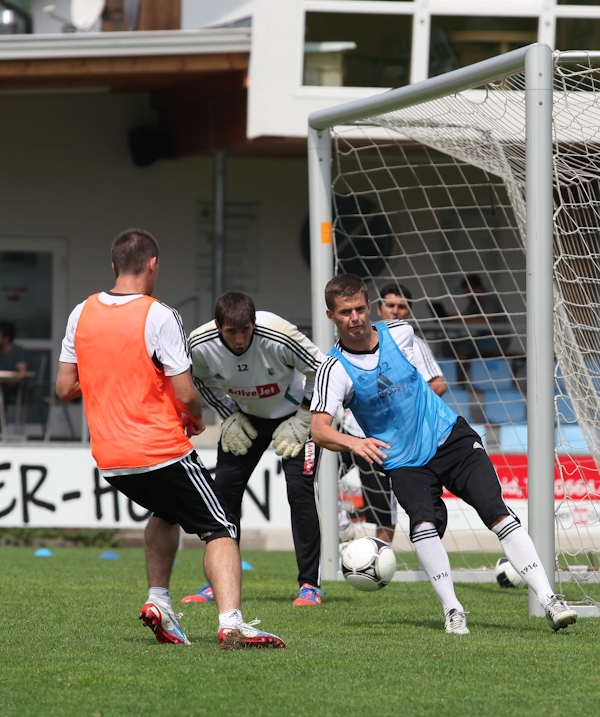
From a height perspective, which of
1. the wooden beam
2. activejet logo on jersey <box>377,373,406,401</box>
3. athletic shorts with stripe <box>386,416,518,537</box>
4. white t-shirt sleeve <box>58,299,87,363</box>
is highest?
the wooden beam

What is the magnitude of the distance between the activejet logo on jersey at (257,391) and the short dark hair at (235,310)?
0.69 meters

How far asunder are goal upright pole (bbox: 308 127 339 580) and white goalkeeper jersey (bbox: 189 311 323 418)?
61.0 inches

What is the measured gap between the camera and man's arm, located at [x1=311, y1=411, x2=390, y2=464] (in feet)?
18.3

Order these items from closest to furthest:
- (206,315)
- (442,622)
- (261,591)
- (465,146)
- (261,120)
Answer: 1. (442,622)
2. (261,591)
3. (465,146)
4. (261,120)
5. (206,315)

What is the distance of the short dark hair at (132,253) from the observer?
5.26m

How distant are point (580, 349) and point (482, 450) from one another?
2.39 m

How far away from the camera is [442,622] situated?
6348mm

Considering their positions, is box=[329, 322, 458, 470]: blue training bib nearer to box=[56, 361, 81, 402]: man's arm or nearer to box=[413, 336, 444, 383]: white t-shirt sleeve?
box=[56, 361, 81, 402]: man's arm

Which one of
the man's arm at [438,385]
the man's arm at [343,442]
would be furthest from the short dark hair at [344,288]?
the man's arm at [438,385]

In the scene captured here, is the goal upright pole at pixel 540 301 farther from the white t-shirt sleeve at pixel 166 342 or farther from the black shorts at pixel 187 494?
the white t-shirt sleeve at pixel 166 342

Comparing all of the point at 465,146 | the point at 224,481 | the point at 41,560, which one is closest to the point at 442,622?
the point at 224,481

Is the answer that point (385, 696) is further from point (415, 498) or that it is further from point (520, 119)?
point (520, 119)

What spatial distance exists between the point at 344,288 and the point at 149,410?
1195 millimetres

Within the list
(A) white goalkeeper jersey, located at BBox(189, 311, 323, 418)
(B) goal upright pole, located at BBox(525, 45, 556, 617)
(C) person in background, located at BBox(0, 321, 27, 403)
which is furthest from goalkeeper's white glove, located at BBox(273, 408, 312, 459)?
(C) person in background, located at BBox(0, 321, 27, 403)
